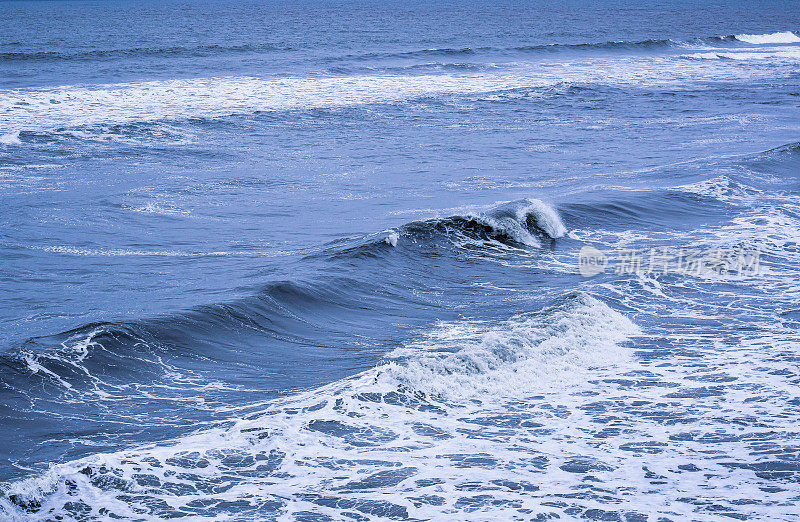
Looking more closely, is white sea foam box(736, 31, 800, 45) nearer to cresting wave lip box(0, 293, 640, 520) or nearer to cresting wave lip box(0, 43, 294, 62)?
cresting wave lip box(0, 43, 294, 62)

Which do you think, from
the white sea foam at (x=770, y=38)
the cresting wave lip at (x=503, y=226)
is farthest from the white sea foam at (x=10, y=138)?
the white sea foam at (x=770, y=38)

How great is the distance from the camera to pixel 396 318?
945cm

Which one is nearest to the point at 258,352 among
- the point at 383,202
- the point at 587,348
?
the point at 587,348

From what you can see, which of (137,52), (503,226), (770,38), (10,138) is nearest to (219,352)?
(503,226)

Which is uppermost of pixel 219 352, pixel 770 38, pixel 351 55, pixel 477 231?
pixel 770 38

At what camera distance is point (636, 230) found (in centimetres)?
1323

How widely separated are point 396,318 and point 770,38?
59392 millimetres

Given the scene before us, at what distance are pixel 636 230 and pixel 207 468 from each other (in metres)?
9.02

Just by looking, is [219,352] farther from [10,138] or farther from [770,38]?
[770,38]

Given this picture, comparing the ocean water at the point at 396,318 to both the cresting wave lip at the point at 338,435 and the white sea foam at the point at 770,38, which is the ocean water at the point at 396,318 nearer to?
the cresting wave lip at the point at 338,435

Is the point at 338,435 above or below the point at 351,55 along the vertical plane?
below

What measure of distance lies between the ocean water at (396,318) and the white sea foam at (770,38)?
3887cm

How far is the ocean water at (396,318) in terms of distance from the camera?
6.13m

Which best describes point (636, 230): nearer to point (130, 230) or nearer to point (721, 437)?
point (721, 437)
